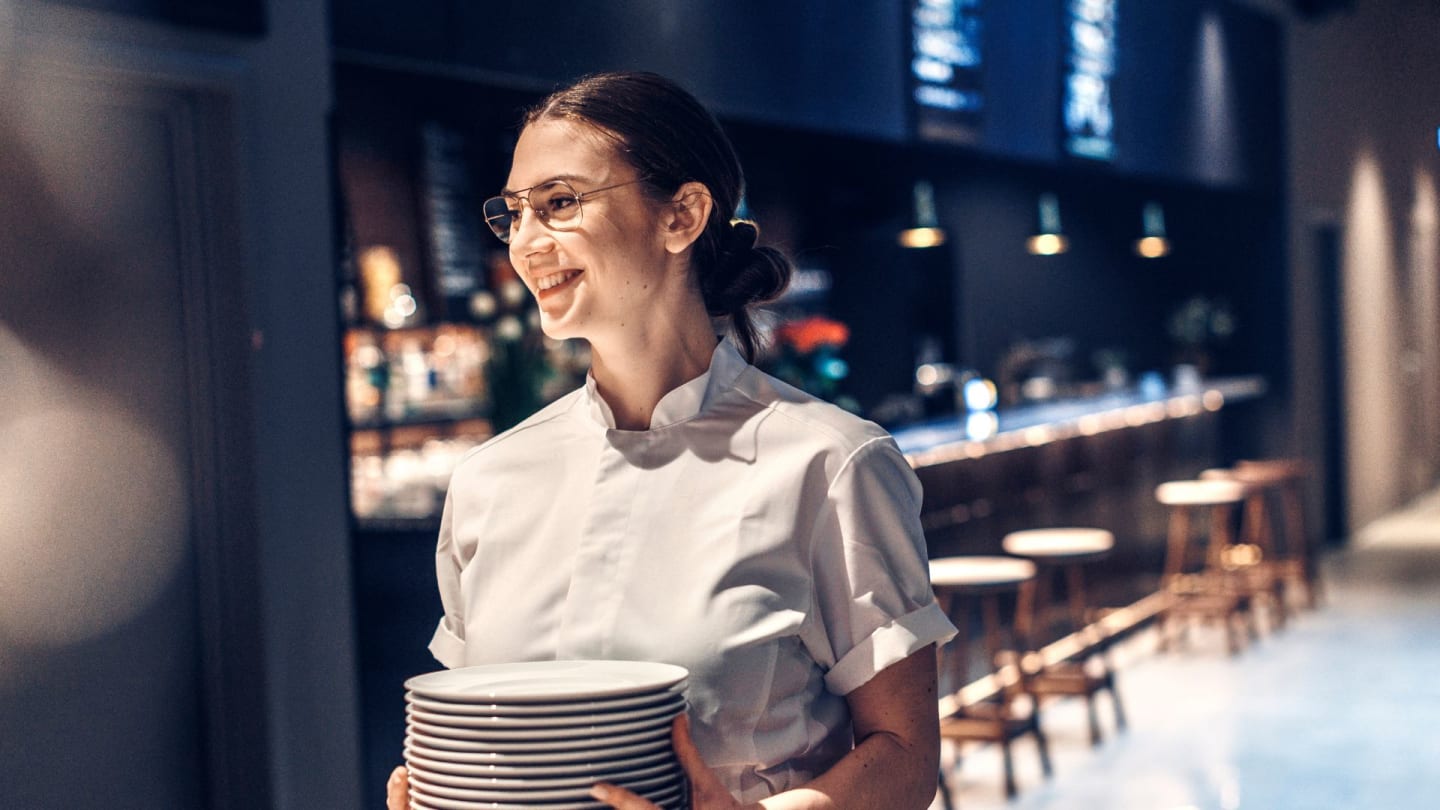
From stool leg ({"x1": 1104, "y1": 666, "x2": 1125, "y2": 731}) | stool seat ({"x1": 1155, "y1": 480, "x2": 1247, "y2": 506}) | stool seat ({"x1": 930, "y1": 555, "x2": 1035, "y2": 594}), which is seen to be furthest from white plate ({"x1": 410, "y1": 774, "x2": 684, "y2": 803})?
stool seat ({"x1": 1155, "y1": 480, "x2": 1247, "y2": 506})

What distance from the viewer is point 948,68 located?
6.28 metres

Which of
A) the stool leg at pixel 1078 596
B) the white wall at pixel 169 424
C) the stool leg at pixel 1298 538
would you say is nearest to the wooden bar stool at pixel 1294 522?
the stool leg at pixel 1298 538

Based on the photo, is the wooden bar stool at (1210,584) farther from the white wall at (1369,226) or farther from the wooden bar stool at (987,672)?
the white wall at (1369,226)

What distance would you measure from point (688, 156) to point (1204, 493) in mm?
6415

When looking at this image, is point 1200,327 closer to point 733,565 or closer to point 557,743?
point 733,565

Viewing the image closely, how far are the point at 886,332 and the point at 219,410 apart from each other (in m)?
5.31

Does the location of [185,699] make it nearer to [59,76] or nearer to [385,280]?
[59,76]

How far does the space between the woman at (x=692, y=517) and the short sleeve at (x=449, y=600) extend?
56 millimetres

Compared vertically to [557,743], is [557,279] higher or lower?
higher

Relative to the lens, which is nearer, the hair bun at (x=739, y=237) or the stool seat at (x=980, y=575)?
the hair bun at (x=739, y=237)

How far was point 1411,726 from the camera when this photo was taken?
224 inches

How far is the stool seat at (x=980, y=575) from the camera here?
181 inches

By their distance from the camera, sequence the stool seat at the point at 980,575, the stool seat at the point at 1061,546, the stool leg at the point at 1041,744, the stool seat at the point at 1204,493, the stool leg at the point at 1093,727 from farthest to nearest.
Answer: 1. the stool seat at the point at 1204,493
2. the stool leg at the point at 1093,727
3. the stool seat at the point at 1061,546
4. the stool leg at the point at 1041,744
5. the stool seat at the point at 980,575

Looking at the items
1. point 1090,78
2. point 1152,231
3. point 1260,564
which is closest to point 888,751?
point 1090,78
